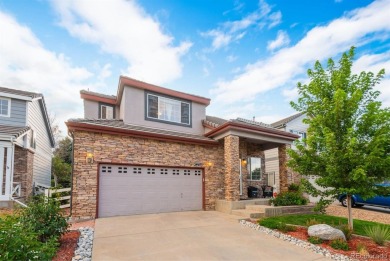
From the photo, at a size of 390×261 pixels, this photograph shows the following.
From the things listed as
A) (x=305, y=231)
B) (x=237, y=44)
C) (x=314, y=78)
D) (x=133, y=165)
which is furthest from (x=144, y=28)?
(x=305, y=231)

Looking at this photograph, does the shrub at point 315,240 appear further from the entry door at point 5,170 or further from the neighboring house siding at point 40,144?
the neighboring house siding at point 40,144

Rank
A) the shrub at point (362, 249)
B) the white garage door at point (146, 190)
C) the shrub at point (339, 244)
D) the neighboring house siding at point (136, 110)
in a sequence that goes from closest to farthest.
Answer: the shrub at point (362, 249) → the shrub at point (339, 244) → the white garage door at point (146, 190) → the neighboring house siding at point (136, 110)

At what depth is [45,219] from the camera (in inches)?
208

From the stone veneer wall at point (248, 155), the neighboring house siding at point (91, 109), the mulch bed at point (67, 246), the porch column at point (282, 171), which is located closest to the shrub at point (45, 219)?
the mulch bed at point (67, 246)

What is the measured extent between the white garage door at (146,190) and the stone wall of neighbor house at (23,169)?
5.88 m

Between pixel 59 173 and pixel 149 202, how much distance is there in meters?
15.9

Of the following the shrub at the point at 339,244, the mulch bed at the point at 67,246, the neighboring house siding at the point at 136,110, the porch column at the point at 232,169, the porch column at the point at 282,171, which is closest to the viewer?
the mulch bed at the point at 67,246

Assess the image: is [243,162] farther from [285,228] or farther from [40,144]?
[40,144]

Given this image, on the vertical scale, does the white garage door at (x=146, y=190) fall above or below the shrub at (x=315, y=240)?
above

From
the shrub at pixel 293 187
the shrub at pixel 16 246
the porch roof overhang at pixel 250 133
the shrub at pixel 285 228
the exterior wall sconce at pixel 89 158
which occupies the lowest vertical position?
the shrub at pixel 285 228

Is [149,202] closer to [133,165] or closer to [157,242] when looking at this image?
[133,165]

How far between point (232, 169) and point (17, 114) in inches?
497

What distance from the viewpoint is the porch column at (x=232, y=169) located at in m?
10.4

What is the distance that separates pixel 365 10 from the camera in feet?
30.4
